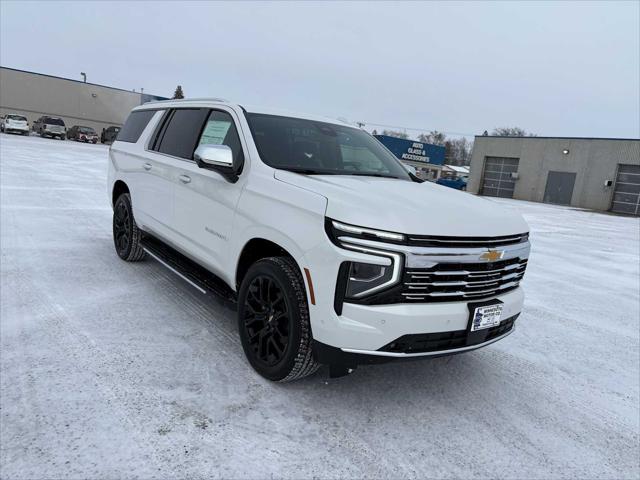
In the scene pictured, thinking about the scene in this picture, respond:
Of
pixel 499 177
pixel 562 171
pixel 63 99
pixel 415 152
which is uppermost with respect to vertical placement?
pixel 63 99

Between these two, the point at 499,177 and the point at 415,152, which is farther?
the point at 415,152

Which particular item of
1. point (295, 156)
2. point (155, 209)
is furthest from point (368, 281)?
point (155, 209)

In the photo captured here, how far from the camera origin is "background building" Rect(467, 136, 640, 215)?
116ft

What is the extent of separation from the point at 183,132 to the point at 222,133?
30.8 inches

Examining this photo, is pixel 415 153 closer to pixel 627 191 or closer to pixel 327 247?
pixel 627 191

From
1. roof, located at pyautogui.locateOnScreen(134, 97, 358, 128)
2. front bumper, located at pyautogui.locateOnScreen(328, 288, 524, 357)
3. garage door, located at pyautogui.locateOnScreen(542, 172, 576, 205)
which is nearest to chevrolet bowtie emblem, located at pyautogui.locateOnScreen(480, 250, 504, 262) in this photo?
front bumper, located at pyautogui.locateOnScreen(328, 288, 524, 357)

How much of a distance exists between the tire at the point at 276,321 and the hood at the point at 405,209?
1.78ft

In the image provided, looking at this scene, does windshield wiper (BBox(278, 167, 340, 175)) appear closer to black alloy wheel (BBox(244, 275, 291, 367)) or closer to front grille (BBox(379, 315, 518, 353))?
black alloy wheel (BBox(244, 275, 291, 367))

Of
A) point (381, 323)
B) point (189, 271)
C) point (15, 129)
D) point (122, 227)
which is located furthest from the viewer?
point (15, 129)

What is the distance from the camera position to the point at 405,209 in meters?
2.75

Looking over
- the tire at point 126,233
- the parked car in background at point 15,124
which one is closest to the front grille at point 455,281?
the tire at point 126,233

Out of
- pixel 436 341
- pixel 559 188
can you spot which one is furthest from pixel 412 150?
pixel 436 341

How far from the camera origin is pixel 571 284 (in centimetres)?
720

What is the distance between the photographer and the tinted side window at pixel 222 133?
3.70 m
